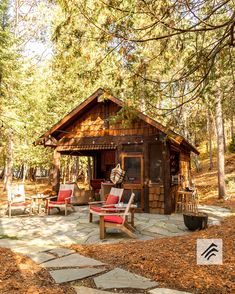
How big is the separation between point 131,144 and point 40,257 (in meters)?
7.07

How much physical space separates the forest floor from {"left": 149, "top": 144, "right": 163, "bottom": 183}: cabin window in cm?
425

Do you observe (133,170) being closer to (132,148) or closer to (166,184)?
(132,148)

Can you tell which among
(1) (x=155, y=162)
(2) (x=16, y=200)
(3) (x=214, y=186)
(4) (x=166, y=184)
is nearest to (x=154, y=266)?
(4) (x=166, y=184)

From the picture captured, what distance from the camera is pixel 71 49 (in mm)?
5418

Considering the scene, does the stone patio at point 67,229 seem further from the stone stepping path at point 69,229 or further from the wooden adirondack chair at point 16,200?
the wooden adirondack chair at point 16,200

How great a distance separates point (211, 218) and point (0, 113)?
1025 centimetres

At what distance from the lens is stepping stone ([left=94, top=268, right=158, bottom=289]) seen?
4141mm

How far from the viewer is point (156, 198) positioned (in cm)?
1112

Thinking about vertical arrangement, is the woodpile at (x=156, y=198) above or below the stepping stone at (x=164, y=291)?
above

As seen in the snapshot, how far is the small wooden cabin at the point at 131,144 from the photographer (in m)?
11.1

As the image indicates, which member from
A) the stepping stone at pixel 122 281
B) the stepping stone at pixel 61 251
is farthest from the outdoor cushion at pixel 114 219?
the stepping stone at pixel 122 281

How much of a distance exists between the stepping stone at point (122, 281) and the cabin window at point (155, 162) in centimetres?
676

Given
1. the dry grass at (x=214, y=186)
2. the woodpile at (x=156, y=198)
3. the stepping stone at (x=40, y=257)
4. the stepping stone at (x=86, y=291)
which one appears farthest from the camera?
the dry grass at (x=214, y=186)

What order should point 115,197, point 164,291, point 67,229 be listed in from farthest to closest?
point 115,197 < point 67,229 < point 164,291
